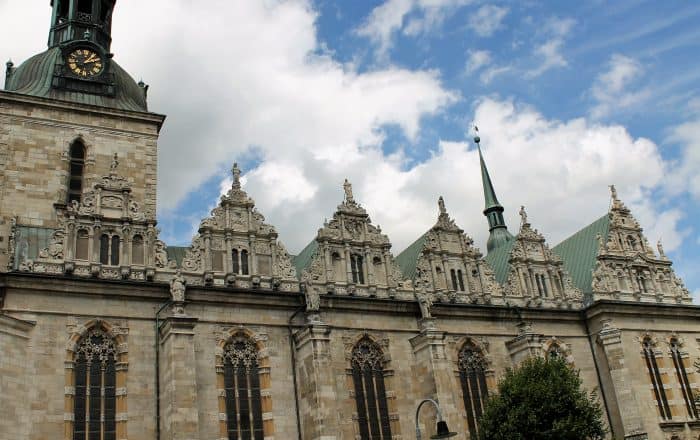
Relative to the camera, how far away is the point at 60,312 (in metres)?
29.2

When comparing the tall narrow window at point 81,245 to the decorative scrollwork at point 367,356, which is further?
the decorative scrollwork at point 367,356

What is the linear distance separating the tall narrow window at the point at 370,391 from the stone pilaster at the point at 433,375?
1784mm

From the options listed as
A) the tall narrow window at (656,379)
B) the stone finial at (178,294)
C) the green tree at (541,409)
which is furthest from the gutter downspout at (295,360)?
the tall narrow window at (656,379)

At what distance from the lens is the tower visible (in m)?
36.6

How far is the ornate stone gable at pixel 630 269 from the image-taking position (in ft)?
139

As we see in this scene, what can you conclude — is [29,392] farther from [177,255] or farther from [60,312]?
[177,255]

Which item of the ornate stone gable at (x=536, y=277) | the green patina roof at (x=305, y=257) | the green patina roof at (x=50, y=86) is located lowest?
the ornate stone gable at (x=536, y=277)

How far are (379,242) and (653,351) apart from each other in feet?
56.4

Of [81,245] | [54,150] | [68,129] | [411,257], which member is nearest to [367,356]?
[411,257]

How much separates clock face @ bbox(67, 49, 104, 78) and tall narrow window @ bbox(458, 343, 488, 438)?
25459 mm

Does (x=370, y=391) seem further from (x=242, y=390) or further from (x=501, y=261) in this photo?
(x=501, y=261)

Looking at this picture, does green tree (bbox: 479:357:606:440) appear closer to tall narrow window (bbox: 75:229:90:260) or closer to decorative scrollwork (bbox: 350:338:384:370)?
decorative scrollwork (bbox: 350:338:384:370)

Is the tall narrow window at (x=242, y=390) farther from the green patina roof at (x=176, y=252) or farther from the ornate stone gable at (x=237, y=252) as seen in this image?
the green patina roof at (x=176, y=252)

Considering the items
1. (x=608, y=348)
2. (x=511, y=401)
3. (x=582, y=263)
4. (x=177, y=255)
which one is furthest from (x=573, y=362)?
(x=177, y=255)
